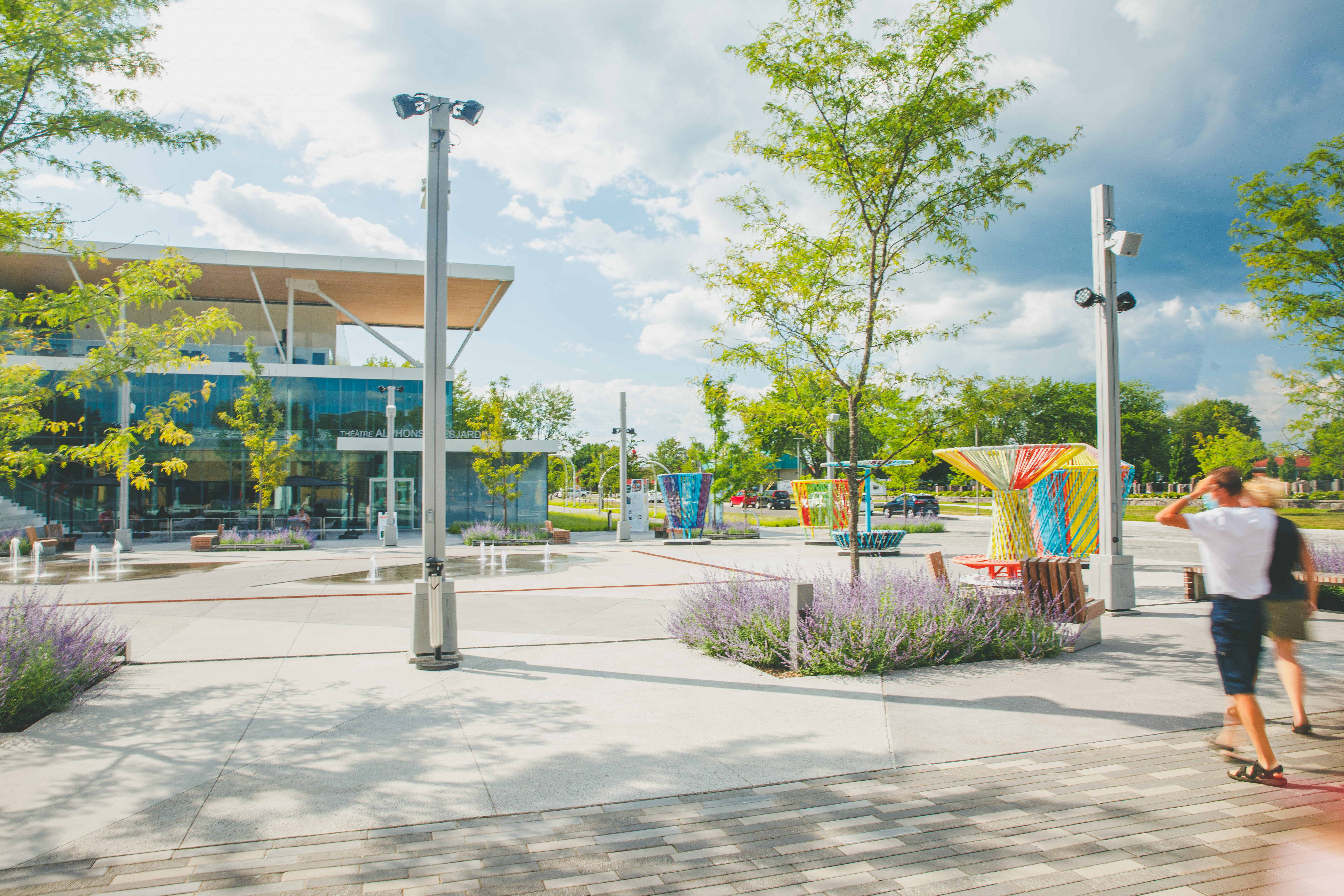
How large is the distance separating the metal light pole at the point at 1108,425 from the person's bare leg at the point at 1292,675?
5.28 meters

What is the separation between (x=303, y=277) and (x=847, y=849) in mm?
39948

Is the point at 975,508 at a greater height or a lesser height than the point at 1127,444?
lesser

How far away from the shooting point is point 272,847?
3.57m

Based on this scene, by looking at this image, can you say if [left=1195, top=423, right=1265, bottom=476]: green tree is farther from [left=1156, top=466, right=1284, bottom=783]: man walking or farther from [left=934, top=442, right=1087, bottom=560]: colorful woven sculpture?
[left=1156, top=466, right=1284, bottom=783]: man walking

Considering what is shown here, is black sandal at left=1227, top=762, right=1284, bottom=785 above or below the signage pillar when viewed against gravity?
below

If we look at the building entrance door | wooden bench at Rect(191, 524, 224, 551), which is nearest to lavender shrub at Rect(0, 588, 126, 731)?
wooden bench at Rect(191, 524, 224, 551)

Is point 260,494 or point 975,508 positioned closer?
point 260,494

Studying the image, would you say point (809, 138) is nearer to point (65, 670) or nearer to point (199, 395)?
point (65, 670)

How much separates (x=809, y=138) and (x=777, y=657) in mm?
6252

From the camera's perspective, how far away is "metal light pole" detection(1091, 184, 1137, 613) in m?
10.2

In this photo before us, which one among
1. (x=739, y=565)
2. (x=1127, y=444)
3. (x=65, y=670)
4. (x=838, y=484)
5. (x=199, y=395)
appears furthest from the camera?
(x=1127, y=444)

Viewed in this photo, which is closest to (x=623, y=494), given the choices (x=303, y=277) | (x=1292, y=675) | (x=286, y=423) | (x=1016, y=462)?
(x=1016, y=462)

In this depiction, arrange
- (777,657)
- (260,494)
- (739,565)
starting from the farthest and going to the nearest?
(260,494) < (739,565) < (777,657)

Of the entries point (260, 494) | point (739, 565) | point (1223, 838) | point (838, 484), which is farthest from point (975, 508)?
point (1223, 838)
